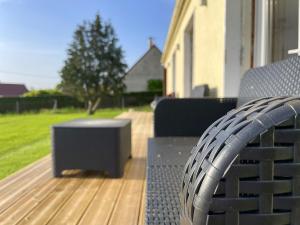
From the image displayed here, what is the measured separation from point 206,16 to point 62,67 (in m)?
14.2

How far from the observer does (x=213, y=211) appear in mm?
529

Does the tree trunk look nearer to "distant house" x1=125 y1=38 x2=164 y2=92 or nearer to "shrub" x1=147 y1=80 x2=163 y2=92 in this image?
"shrub" x1=147 y1=80 x2=163 y2=92

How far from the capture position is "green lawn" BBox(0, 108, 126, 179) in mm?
3172

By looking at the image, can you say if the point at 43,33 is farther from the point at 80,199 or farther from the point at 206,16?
the point at 80,199

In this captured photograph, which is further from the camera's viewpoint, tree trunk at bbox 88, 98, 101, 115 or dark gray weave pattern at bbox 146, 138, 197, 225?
tree trunk at bbox 88, 98, 101, 115

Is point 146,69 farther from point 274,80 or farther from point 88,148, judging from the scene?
point 274,80

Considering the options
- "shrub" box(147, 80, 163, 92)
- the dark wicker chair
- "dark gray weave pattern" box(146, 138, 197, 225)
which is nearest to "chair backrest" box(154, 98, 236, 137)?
"dark gray weave pattern" box(146, 138, 197, 225)

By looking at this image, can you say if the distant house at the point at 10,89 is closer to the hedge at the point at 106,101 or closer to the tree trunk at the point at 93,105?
the hedge at the point at 106,101

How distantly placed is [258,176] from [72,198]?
1.62 metres

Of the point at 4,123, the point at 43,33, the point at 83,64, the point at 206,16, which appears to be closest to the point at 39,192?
the point at 206,16

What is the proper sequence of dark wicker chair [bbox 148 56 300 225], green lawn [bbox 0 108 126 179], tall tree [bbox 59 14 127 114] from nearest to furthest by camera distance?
dark wicker chair [bbox 148 56 300 225], green lawn [bbox 0 108 126 179], tall tree [bbox 59 14 127 114]

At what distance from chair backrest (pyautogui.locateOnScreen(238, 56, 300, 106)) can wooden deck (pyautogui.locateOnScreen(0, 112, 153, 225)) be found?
32.9 inches

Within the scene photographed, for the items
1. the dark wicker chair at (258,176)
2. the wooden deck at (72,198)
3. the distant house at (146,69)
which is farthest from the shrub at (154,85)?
the dark wicker chair at (258,176)

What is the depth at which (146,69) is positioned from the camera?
2683 cm
